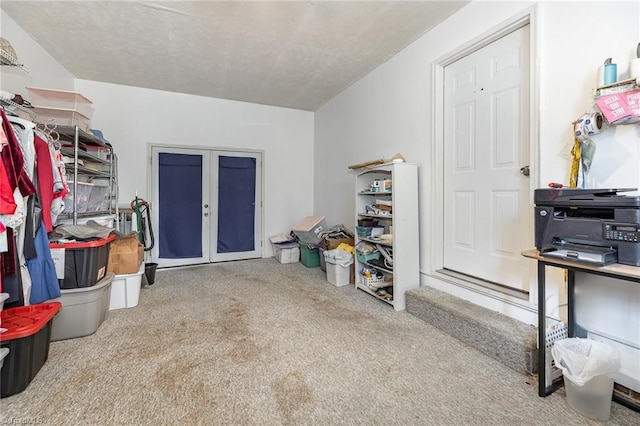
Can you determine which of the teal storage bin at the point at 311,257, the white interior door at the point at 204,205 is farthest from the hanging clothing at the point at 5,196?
the teal storage bin at the point at 311,257

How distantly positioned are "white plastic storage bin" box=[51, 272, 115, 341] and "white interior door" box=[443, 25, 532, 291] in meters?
3.17

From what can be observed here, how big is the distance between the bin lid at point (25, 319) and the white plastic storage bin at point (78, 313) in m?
0.27

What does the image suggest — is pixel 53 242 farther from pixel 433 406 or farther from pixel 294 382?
pixel 433 406

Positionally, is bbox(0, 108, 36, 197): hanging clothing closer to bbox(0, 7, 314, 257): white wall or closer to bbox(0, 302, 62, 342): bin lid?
bbox(0, 302, 62, 342): bin lid

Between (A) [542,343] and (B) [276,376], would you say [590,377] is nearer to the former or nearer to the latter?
(A) [542,343]

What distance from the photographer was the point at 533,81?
1980 mm

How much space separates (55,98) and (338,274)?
11.2 ft

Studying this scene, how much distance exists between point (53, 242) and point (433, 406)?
289cm

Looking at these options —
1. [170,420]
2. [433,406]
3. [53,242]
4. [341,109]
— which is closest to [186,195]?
[53,242]

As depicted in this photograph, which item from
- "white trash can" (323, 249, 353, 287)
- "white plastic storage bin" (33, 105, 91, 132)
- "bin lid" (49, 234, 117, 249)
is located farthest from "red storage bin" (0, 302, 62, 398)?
"white trash can" (323, 249, 353, 287)

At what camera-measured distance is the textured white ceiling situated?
250 cm

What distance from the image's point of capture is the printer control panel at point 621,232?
131cm

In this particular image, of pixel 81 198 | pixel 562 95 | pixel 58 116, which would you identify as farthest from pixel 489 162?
pixel 81 198

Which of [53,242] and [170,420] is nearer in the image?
[170,420]
